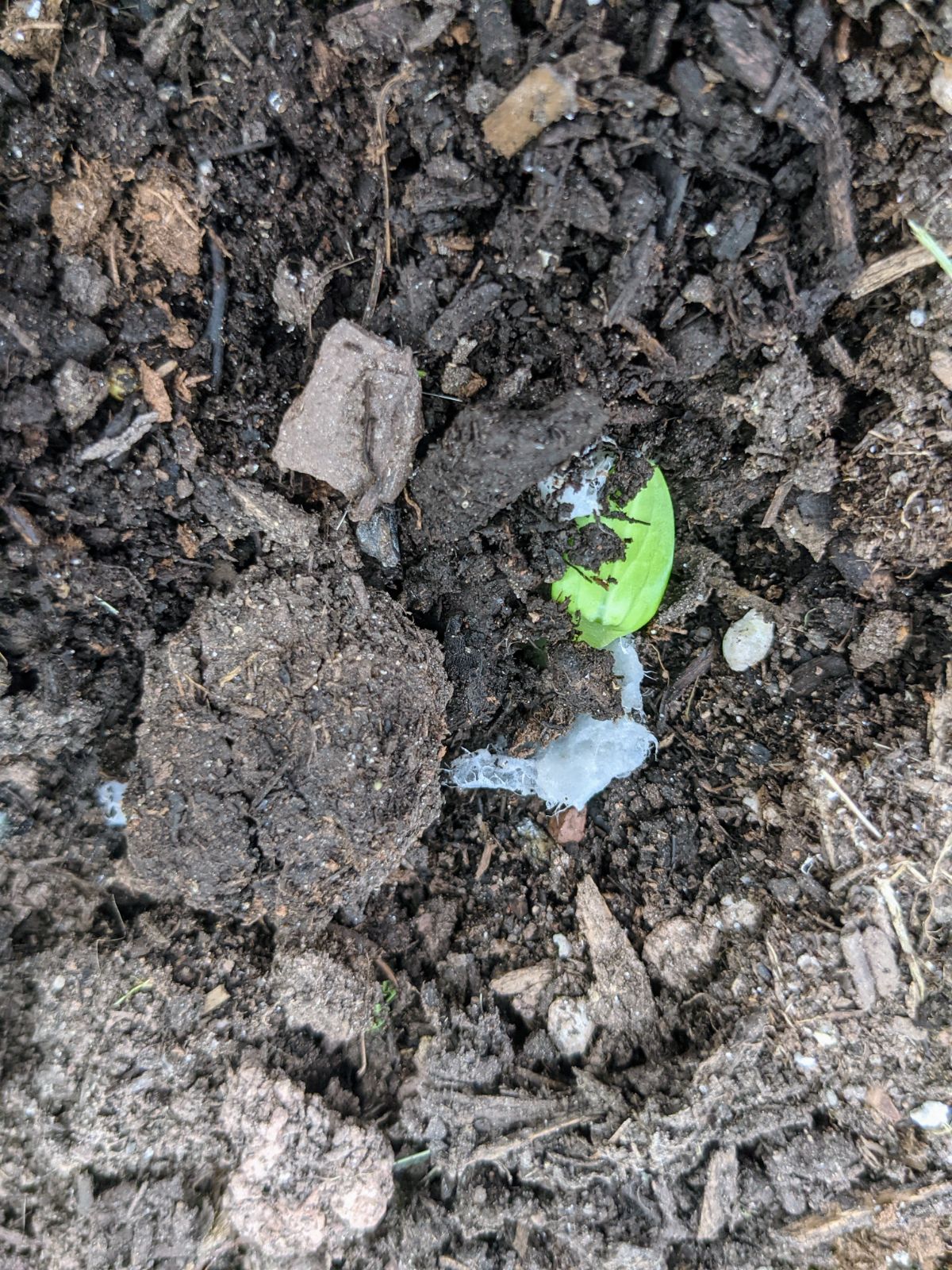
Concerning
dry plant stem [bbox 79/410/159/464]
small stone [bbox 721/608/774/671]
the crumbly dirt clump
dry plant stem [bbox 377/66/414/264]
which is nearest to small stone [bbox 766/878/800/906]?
small stone [bbox 721/608/774/671]

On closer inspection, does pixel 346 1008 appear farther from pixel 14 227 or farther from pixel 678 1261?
pixel 14 227

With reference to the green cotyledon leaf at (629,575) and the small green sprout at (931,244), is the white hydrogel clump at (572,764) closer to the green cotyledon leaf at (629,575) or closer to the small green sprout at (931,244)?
the green cotyledon leaf at (629,575)

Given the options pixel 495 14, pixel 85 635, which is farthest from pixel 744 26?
pixel 85 635

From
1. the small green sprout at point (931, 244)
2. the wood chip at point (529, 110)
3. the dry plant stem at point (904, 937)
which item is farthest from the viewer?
the dry plant stem at point (904, 937)

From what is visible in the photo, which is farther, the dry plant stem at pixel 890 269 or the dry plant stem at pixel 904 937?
the dry plant stem at pixel 904 937

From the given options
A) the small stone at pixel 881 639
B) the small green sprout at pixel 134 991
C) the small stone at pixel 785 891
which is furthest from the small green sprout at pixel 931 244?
the small green sprout at pixel 134 991

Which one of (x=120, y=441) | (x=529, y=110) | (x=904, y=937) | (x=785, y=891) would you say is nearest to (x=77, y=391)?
(x=120, y=441)
